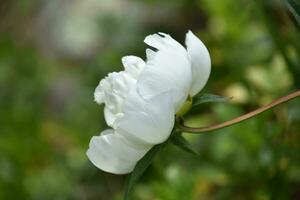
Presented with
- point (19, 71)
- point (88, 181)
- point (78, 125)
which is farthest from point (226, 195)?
point (19, 71)

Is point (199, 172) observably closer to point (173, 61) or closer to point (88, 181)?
point (88, 181)

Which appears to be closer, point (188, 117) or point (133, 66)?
point (133, 66)

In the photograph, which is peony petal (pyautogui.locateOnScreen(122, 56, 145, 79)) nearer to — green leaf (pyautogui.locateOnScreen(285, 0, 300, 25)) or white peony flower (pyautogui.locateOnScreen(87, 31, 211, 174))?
white peony flower (pyautogui.locateOnScreen(87, 31, 211, 174))

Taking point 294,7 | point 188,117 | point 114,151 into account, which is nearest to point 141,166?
point 114,151

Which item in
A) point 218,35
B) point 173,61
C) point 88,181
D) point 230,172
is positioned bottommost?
point 88,181

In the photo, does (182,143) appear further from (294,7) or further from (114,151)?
(294,7)

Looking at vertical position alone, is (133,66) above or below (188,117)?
above
